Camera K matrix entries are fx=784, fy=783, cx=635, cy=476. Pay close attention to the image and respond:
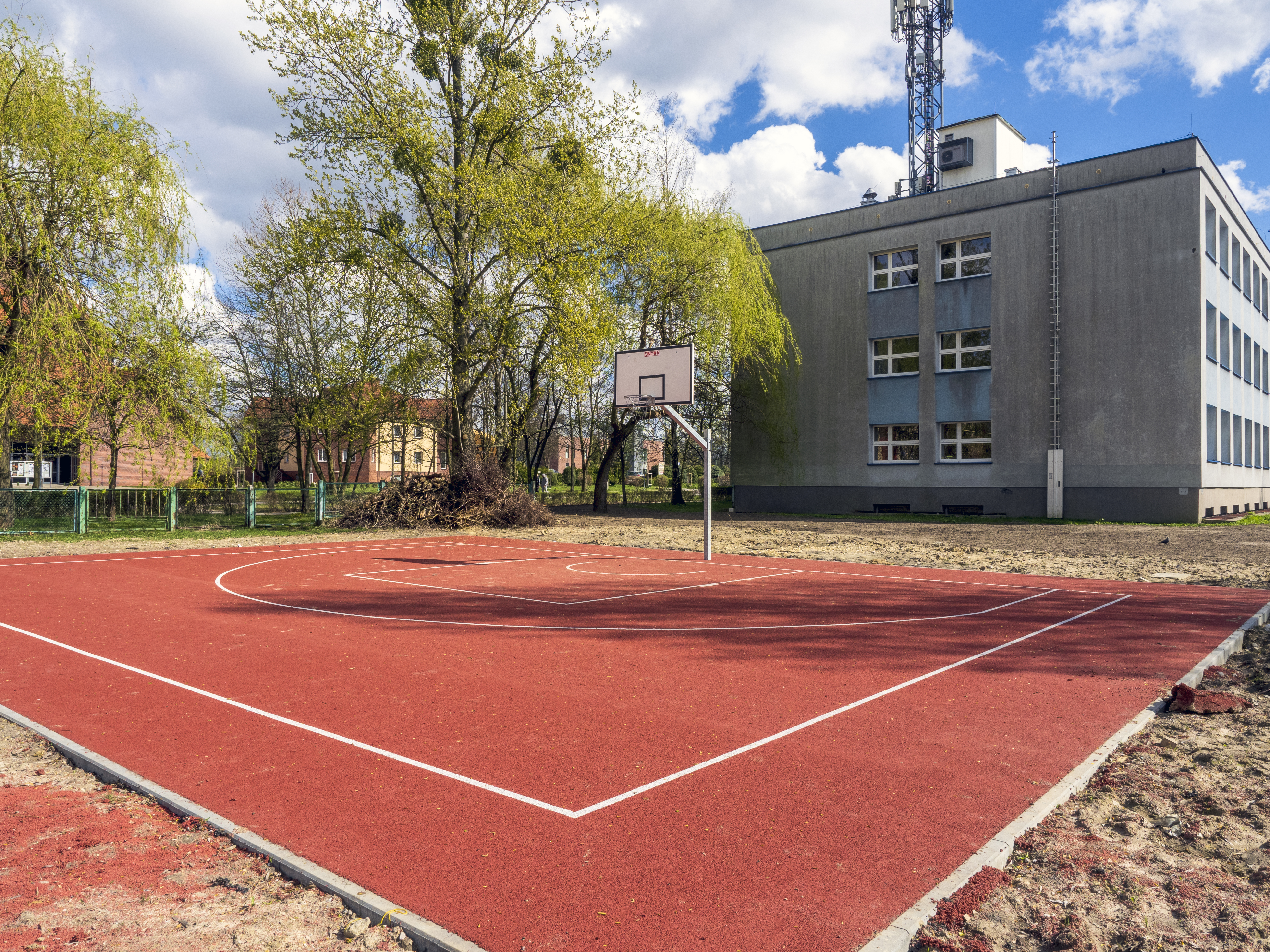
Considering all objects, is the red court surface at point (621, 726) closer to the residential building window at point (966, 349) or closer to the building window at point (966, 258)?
the residential building window at point (966, 349)

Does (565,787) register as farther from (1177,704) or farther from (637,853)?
(1177,704)

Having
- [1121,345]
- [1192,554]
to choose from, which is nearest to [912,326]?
[1121,345]

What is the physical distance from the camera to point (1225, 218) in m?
27.7

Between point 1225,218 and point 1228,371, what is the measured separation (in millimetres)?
5397

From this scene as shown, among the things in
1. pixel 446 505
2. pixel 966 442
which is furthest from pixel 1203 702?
pixel 966 442

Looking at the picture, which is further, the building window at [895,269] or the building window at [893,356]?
the building window at [895,269]

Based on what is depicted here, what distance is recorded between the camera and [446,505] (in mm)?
25297

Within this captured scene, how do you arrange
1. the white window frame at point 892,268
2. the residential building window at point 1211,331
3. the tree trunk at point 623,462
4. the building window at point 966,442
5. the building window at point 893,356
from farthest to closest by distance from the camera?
the tree trunk at point 623,462, the white window frame at point 892,268, the building window at point 893,356, the building window at point 966,442, the residential building window at point 1211,331

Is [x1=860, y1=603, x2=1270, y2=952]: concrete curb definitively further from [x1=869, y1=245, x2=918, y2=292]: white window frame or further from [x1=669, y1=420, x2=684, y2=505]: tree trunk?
[x1=669, y1=420, x2=684, y2=505]: tree trunk

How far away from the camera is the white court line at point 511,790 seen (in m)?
4.14

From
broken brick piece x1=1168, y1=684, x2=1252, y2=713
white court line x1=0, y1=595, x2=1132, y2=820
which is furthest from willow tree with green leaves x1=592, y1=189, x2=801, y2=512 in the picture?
broken brick piece x1=1168, y1=684, x2=1252, y2=713

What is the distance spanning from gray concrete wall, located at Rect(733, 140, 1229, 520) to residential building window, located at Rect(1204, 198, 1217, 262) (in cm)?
237

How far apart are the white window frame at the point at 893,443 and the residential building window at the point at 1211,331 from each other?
918 cm

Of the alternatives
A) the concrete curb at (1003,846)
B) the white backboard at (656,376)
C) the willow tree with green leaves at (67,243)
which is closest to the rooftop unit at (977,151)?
the white backboard at (656,376)
